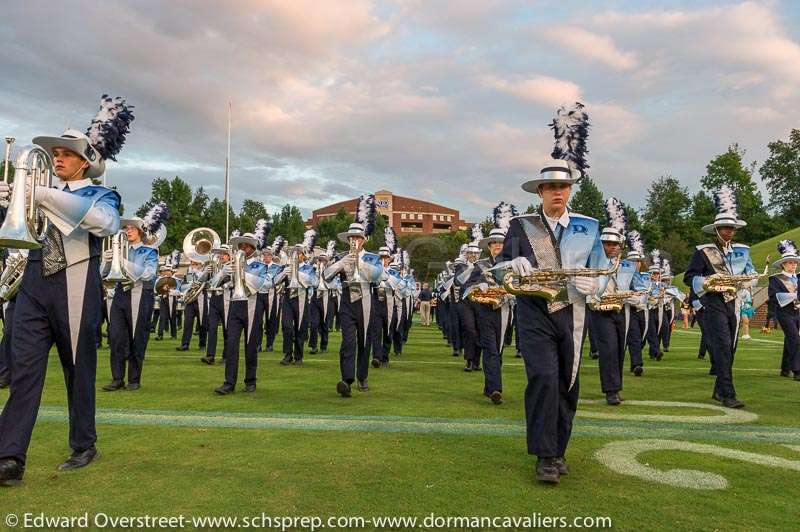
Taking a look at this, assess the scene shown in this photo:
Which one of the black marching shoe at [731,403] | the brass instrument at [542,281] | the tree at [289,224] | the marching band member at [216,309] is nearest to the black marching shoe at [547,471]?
the brass instrument at [542,281]

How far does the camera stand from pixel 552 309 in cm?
528

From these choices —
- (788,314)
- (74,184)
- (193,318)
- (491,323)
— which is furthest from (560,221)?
(193,318)

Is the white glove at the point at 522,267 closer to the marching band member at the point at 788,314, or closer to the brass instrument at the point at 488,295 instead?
the brass instrument at the point at 488,295

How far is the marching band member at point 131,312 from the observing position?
31.5 ft

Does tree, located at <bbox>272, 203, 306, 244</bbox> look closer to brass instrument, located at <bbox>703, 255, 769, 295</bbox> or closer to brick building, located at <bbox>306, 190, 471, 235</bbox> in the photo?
brick building, located at <bbox>306, 190, 471, 235</bbox>

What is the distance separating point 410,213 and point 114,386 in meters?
128

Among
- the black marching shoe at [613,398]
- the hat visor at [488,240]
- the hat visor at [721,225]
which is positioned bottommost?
the black marching shoe at [613,398]

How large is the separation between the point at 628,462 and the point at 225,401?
509cm

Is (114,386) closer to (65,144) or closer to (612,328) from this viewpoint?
(65,144)

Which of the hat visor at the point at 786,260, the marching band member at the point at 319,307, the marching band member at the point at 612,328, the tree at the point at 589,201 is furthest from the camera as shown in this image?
the tree at the point at 589,201

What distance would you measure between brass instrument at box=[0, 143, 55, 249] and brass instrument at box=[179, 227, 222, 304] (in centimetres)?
877

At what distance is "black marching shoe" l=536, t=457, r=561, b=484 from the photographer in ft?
15.9

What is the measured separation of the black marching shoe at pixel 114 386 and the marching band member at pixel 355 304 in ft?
10.2


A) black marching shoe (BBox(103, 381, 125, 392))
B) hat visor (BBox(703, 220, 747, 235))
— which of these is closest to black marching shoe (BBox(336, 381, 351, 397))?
black marching shoe (BBox(103, 381, 125, 392))
